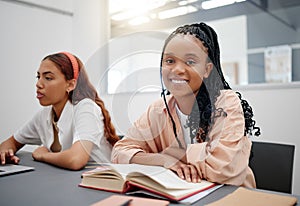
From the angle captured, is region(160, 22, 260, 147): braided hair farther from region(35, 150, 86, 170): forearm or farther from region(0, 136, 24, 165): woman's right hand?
region(0, 136, 24, 165): woman's right hand

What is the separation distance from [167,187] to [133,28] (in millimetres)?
2113

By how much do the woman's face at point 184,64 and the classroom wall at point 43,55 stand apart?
2.08 ft

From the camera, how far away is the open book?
2.03 ft

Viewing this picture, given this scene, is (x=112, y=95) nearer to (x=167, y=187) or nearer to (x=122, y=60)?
(x=122, y=60)

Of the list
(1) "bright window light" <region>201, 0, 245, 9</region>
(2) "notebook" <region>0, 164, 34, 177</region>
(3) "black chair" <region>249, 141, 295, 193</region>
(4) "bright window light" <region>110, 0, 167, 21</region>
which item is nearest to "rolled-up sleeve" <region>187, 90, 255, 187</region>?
(3) "black chair" <region>249, 141, 295, 193</region>

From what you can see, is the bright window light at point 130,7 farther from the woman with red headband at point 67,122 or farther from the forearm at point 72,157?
the forearm at point 72,157

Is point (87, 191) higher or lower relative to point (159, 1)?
lower

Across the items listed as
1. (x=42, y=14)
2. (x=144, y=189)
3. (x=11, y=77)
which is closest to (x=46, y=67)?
(x=144, y=189)

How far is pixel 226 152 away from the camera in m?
0.74

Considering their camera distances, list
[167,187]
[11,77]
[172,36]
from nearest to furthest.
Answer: [167,187], [172,36], [11,77]

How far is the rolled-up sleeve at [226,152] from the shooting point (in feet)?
2.41

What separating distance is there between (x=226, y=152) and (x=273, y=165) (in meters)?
0.38

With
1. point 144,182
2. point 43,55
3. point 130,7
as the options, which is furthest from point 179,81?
point 130,7

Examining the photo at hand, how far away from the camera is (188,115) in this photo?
89 centimetres
